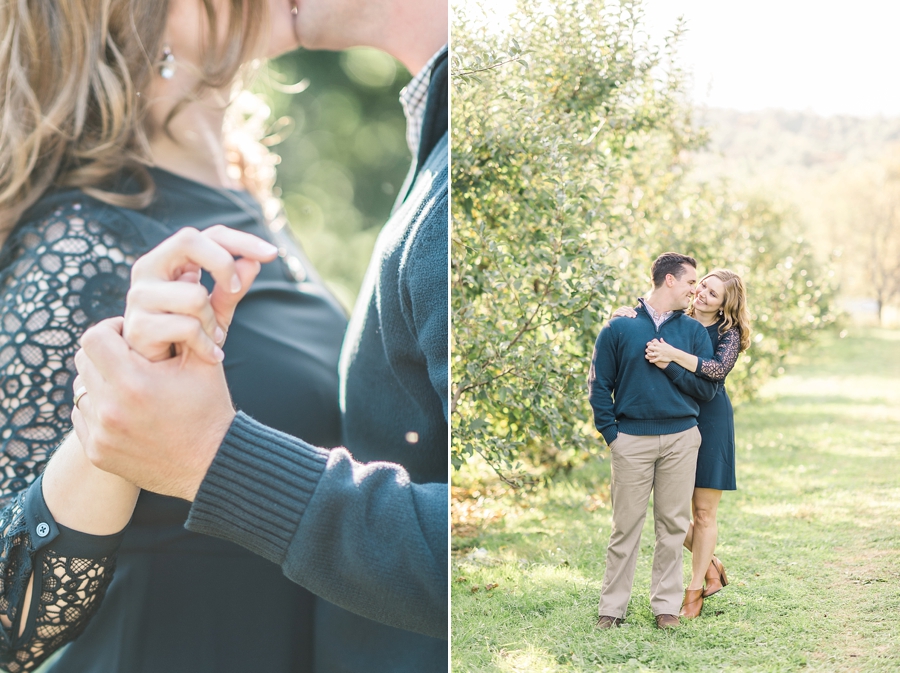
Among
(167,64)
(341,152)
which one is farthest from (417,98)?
(341,152)

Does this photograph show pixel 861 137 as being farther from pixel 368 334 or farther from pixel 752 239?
pixel 368 334

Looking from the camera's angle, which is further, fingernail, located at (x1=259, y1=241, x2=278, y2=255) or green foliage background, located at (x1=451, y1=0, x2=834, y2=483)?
green foliage background, located at (x1=451, y1=0, x2=834, y2=483)

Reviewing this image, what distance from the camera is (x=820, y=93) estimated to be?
2.47m

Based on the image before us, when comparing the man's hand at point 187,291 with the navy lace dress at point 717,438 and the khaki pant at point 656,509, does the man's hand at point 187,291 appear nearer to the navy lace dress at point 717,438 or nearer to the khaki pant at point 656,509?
the khaki pant at point 656,509

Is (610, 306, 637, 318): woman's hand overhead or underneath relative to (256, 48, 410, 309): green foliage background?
underneath

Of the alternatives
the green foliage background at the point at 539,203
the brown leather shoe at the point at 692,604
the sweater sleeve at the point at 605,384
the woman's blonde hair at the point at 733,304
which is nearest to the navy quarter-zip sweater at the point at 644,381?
the sweater sleeve at the point at 605,384

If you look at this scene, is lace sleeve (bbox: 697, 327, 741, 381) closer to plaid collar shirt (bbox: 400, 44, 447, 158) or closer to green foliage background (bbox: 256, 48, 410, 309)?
plaid collar shirt (bbox: 400, 44, 447, 158)

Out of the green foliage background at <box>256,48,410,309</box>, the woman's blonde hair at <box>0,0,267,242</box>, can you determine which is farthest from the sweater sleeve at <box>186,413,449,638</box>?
the green foliage background at <box>256,48,410,309</box>

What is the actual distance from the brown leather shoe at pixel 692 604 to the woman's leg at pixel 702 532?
0.02m

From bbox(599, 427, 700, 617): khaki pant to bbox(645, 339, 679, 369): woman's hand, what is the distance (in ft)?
0.70

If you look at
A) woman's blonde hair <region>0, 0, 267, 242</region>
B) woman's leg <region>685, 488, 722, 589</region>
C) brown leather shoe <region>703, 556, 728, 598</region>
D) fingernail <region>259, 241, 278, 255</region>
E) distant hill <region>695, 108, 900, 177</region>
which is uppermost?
distant hill <region>695, 108, 900, 177</region>

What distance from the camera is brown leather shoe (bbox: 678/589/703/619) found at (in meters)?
1.98

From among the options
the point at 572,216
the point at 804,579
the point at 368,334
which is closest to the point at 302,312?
the point at 368,334

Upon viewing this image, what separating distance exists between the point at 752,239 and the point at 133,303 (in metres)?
2.86
